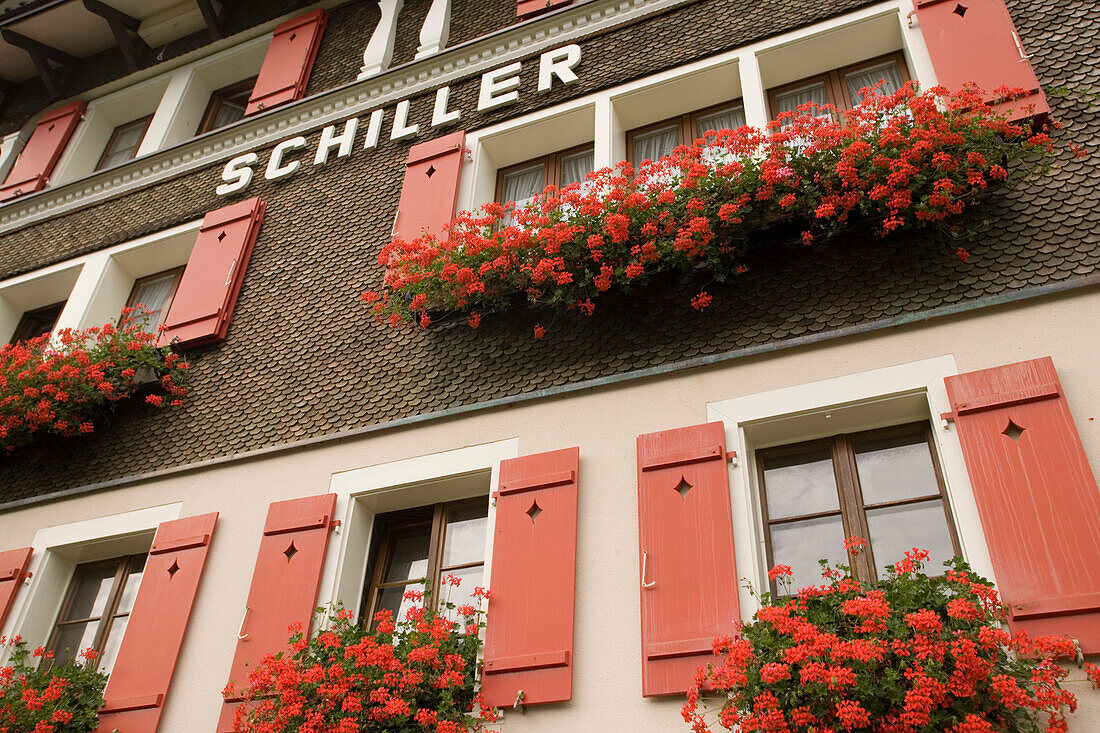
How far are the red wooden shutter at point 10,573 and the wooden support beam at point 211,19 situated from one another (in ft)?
22.0

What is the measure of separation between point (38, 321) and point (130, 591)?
4552mm

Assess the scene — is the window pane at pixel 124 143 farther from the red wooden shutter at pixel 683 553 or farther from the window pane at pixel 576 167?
the red wooden shutter at pixel 683 553

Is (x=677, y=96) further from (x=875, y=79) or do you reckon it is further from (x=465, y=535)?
(x=465, y=535)

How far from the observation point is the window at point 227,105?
11234 millimetres

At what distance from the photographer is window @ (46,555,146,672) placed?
21.4 ft

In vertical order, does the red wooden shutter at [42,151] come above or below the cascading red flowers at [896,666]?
above

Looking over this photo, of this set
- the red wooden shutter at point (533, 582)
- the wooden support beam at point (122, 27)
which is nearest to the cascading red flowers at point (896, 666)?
the red wooden shutter at point (533, 582)

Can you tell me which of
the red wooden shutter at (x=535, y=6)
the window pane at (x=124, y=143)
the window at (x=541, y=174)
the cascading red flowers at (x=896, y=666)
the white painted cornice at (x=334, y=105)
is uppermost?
the window pane at (x=124, y=143)

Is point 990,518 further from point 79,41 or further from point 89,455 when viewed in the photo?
point 79,41

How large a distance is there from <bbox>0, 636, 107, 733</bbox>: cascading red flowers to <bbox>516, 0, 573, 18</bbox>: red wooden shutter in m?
6.64

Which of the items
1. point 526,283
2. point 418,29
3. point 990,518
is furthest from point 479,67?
point 990,518

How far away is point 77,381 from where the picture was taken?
766 centimetres

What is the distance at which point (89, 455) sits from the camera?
7.71 meters

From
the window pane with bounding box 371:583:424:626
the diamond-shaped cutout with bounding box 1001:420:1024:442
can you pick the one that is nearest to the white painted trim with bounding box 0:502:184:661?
the window pane with bounding box 371:583:424:626
